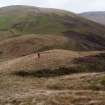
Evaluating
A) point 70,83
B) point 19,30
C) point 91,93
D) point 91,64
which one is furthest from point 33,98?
point 19,30

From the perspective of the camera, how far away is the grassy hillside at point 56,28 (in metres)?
118

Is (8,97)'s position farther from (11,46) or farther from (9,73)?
(11,46)

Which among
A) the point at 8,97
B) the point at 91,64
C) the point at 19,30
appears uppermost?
the point at 8,97

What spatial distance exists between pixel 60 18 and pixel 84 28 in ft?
73.1

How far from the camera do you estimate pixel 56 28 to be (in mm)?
141375

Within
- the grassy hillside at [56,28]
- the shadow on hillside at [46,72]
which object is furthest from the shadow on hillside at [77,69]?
the grassy hillside at [56,28]

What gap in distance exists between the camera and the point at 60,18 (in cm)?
16462

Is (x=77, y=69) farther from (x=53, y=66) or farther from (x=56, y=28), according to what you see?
(x=56, y=28)

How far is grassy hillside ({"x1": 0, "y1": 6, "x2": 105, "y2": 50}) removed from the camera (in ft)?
385

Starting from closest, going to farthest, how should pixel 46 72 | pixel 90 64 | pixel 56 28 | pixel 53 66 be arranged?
pixel 46 72 < pixel 53 66 < pixel 90 64 < pixel 56 28

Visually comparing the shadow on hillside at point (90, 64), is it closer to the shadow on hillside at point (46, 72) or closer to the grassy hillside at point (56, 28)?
the shadow on hillside at point (46, 72)

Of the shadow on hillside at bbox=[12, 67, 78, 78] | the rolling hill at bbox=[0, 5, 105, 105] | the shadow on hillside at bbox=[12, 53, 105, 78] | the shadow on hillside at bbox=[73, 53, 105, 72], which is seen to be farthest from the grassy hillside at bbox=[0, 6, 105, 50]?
the shadow on hillside at bbox=[12, 67, 78, 78]

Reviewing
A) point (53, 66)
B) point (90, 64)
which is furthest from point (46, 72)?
point (90, 64)

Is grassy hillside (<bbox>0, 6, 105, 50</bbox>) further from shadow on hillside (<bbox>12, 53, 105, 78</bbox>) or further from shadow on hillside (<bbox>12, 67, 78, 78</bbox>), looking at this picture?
shadow on hillside (<bbox>12, 67, 78, 78</bbox>)
